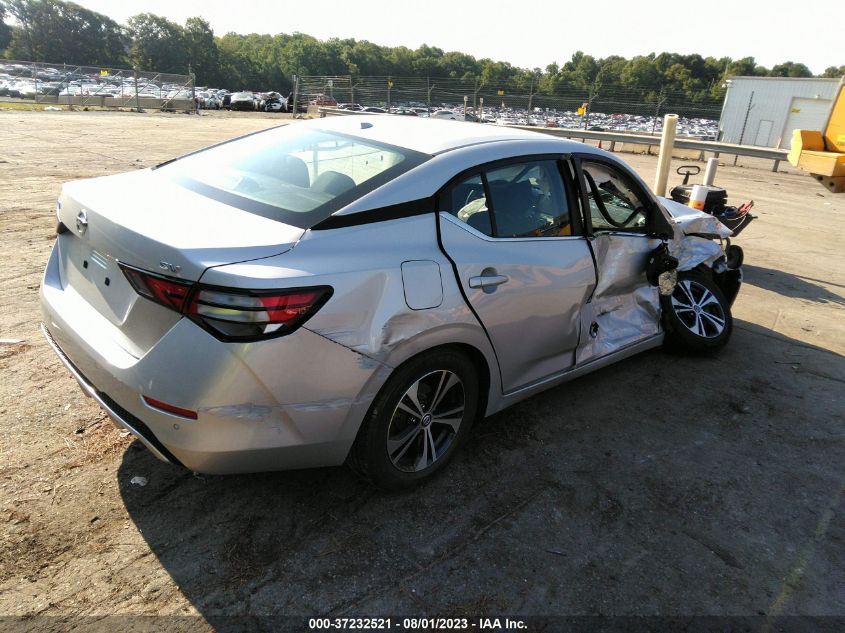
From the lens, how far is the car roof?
3.07m

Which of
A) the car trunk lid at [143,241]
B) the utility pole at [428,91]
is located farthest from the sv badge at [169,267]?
the utility pole at [428,91]

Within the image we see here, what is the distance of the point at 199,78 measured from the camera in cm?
9044

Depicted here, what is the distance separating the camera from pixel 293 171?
3047 mm

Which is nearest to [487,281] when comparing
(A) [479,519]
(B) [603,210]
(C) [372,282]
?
(C) [372,282]

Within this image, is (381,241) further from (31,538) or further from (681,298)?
(681,298)

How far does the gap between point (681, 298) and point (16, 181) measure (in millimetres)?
9765

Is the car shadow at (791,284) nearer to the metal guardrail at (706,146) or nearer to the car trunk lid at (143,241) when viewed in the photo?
the car trunk lid at (143,241)

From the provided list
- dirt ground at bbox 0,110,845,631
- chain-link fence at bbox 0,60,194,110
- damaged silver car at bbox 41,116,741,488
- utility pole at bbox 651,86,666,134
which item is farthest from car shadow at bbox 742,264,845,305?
chain-link fence at bbox 0,60,194,110

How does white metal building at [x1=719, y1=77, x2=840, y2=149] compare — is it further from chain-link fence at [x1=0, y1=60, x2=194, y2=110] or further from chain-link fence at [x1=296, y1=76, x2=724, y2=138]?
chain-link fence at [x1=0, y1=60, x2=194, y2=110]

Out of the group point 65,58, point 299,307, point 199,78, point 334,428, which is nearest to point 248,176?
point 299,307

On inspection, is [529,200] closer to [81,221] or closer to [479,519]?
[479,519]

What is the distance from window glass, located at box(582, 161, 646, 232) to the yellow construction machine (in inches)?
311

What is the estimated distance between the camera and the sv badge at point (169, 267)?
2158 mm

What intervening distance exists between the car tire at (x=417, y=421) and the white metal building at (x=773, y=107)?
39441 millimetres
